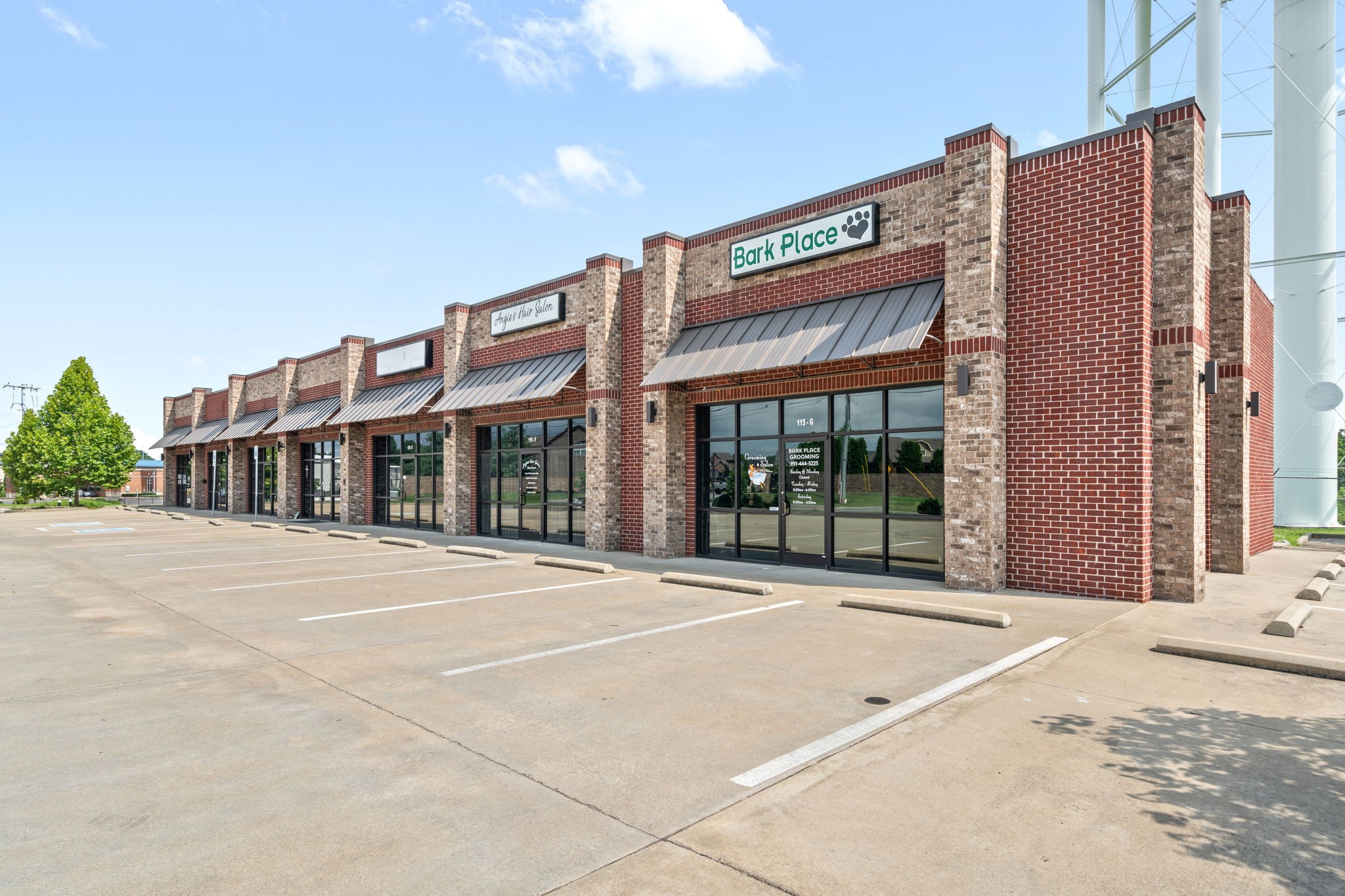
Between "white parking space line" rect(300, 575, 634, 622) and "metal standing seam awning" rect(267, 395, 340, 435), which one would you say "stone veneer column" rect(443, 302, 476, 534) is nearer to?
"metal standing seam awning" rect(267, 395, 340, 435)

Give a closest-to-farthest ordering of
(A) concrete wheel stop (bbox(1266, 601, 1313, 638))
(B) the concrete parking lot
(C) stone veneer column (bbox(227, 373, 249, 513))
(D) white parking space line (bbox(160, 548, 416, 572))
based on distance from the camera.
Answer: (B) the concrete parking lot < (A) concrete wheel stop (bbox(1266, 601, 1313, 638)) < (D) white parking space line (bbox(160, 548, 416, 572)) < (C) stone veneer column (bbox(227, 373, 249, 513))

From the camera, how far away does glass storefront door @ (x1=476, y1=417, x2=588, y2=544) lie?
18609 millimetres

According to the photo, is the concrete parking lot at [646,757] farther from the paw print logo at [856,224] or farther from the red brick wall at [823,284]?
the paw print logo at [856,224]

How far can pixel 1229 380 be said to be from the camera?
13398mm

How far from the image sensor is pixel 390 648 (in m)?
7.42

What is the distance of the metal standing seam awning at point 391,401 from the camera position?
22.7 meters

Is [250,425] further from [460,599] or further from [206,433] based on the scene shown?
[460,599]

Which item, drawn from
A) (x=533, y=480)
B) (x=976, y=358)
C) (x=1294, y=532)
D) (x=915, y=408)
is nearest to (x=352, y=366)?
(x=533, y=480)

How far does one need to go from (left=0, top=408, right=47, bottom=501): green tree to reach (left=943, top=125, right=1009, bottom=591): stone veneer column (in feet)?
186

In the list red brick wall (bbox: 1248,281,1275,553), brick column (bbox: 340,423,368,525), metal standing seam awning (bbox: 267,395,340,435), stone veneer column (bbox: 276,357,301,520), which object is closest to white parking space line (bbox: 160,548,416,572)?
brick column (bbox: 340,423,368,525)

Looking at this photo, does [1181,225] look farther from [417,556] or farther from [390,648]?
[417,556]

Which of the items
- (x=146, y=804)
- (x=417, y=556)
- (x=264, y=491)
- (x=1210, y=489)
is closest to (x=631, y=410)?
(x=417, y=556)

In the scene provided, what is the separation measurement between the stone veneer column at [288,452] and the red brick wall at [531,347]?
13644 millimetres

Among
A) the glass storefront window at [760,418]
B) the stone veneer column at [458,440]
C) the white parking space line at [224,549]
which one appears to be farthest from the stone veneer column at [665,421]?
the white parking space line at [224,549]
